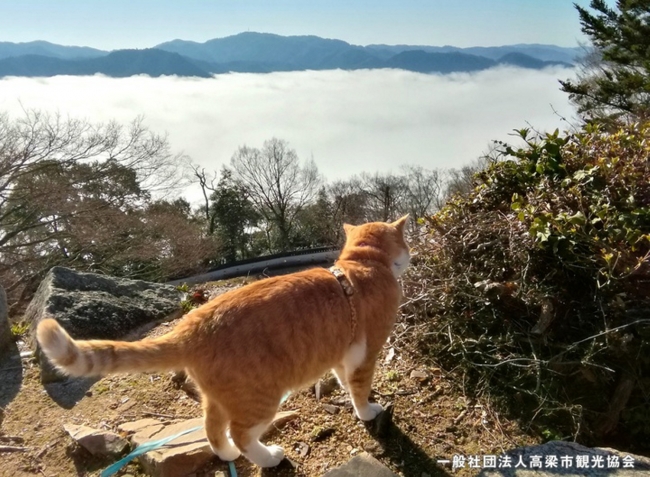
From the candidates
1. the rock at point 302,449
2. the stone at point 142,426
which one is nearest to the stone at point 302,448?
the rock at point 302,449

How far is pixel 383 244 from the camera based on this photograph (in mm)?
3672

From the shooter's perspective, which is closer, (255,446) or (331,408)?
(255,446)

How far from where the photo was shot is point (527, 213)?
3.73 metres

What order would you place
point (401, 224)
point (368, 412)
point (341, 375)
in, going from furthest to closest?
point (401, 224) < point (341, 375) < point (368, 412)

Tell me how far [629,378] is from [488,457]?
4.75 feet

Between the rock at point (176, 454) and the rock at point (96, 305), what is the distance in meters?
1.63

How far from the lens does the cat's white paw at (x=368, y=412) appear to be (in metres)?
3.26

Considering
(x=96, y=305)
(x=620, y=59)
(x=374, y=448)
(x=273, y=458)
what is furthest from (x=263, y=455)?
(x=620, y=59)

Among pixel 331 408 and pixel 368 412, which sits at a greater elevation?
pixel 368 412

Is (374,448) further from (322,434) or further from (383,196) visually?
(383,196)

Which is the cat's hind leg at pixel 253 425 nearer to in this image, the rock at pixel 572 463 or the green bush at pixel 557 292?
the rock at pixel 572 463

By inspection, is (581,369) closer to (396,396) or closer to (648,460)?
(648,460)

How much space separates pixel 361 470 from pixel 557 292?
2.19 meters

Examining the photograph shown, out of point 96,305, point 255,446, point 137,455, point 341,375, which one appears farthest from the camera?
point 96,305
